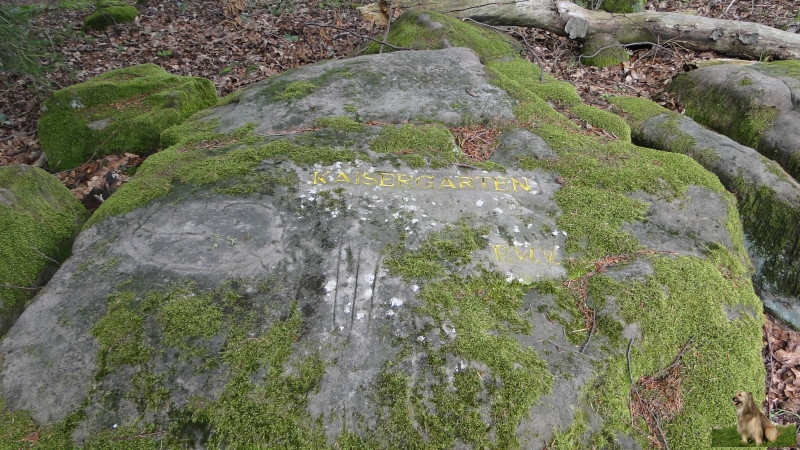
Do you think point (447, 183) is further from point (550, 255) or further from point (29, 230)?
point (29, 230)

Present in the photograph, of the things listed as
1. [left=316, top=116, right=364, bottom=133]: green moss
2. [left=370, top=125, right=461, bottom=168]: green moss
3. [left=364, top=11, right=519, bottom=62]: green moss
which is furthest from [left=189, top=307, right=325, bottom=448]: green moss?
[left=364, top=11, right=519, bottom=62]: green moss

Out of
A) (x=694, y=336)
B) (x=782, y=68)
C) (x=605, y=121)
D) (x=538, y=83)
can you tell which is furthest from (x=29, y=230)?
(x=782, y=68)

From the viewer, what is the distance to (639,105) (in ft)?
20.0

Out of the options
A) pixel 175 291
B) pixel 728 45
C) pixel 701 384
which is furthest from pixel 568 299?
pixel 728 45

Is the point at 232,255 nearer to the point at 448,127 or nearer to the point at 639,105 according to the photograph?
the point at 448,127

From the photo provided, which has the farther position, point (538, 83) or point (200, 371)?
point (538, 83)

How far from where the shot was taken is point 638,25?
8.62m

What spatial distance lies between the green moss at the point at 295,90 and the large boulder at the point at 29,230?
2163 millimetres

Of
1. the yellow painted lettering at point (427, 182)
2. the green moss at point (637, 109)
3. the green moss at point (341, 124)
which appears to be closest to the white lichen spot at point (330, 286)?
the yellow painted lettering at point (427, 182)

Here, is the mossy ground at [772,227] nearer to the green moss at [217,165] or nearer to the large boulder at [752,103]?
the large boulder at [752,103]

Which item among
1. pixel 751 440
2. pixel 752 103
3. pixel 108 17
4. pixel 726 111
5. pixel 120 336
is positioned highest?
pixel 751 440

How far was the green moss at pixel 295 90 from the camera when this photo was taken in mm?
5195

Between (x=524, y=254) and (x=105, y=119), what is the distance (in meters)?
5.27

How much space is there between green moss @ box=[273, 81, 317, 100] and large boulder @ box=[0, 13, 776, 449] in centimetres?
78
